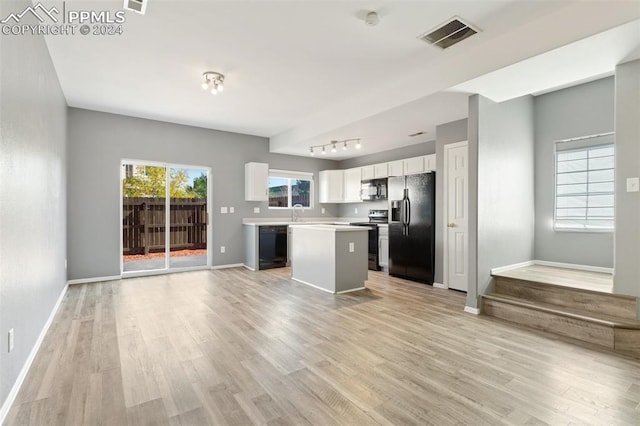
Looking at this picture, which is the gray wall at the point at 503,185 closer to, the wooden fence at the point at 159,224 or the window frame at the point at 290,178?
the window frame at the point at 290,178

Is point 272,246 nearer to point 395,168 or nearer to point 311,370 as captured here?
point 395,168

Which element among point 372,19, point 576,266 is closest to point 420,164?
point 576,266

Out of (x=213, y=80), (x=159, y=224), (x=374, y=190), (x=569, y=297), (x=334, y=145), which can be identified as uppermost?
(x=213, y=80)

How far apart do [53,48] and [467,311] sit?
5337 millimetres

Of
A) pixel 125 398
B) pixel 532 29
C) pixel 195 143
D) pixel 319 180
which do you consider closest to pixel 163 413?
pixel 125 398

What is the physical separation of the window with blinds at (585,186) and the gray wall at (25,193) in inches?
229

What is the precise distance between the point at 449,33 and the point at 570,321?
9.85 ft

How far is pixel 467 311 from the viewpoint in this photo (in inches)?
142

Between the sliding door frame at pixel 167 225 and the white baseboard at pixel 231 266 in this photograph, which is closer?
the sliding door frame at pixel 167 225

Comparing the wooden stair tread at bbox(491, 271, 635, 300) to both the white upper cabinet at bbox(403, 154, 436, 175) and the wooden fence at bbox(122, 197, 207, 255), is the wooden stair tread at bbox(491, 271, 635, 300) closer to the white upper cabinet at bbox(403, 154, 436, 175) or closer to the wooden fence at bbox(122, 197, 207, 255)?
the white upper cabinet at bbox(403, 154, 436, 175)

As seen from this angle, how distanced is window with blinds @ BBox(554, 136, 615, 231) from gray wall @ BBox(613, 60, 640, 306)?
1.36 m

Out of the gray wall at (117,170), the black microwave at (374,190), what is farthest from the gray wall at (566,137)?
the gray wall at (117,170)

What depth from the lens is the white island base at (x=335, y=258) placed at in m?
4.41

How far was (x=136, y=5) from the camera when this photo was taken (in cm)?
241
